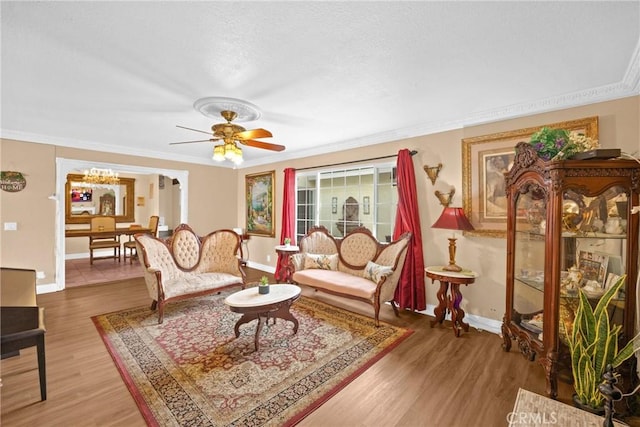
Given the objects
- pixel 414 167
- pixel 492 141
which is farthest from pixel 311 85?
pixel 492 141

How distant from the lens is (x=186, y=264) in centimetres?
421

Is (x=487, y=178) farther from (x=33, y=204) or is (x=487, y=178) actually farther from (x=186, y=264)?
(x=33, y=204)

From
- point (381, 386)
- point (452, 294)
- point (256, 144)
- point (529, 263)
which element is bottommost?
point (381, 386)

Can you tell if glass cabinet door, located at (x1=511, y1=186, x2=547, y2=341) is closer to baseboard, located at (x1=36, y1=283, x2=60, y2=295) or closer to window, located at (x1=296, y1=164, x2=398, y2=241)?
window, located at (x1=296, y1=164, x2=398, y2=241)

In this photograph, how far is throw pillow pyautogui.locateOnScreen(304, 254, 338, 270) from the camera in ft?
14.3

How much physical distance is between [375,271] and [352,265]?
62 cm

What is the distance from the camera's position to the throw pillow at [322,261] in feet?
14.3

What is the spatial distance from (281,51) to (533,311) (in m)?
3.17

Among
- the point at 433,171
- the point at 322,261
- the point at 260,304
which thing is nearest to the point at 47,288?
the point at 260,304

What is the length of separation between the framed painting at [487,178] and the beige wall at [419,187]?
10 cm

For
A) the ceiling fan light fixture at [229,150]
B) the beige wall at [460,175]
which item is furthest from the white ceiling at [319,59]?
the ceiling fan light fixture at [229,150]

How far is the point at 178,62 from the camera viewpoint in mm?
Answer: 2186

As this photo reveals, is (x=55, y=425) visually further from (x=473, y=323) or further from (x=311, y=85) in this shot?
(x=473, y=323)

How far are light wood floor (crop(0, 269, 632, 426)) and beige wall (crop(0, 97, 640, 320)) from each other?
0.74 meters
